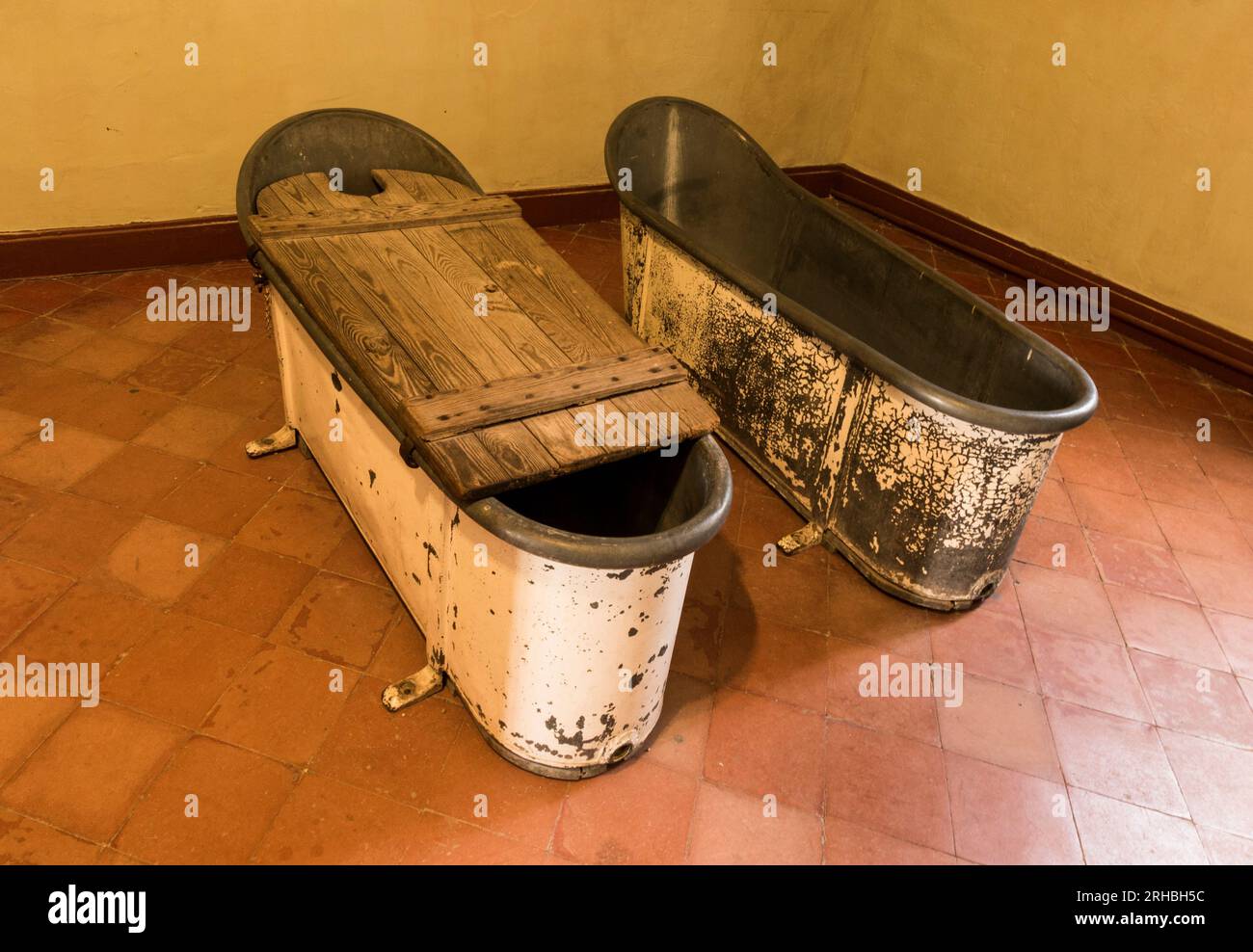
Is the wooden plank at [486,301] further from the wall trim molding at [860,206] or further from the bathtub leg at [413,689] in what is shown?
the wall trim molding at [860,206]

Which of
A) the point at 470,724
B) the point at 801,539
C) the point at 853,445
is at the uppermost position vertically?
the point at 853,445

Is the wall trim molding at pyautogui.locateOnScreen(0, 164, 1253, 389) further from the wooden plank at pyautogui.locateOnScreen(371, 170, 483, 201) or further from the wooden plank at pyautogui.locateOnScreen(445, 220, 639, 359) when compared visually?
the wooden plank at pyautogui.locateOnScreen(445, 220, 639, 359)

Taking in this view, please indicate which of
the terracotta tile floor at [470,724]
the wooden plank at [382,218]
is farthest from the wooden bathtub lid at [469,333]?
the terracotta tile floor at [470,724]

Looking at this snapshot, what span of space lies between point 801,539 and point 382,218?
76.2 inches

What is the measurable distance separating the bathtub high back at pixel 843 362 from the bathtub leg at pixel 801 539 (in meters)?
0.02

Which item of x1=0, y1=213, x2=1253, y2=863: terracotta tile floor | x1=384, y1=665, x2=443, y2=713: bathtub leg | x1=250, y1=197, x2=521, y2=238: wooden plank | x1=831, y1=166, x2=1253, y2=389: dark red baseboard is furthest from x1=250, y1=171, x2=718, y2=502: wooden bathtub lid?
x1=831, y1=166, x2=1253, y2=389: dark red baseboard

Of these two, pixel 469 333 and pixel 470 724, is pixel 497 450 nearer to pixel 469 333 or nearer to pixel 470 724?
pixel 469 333

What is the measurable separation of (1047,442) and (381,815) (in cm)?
233

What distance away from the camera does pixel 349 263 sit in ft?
9.38

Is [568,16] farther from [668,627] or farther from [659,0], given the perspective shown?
[668,627]

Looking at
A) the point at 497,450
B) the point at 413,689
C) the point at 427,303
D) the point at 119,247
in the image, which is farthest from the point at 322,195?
the point at 119,247

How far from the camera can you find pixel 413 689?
9.01 ft

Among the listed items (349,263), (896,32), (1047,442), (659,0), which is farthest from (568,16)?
(1047,442)

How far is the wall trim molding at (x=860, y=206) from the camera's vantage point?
4422 mm
